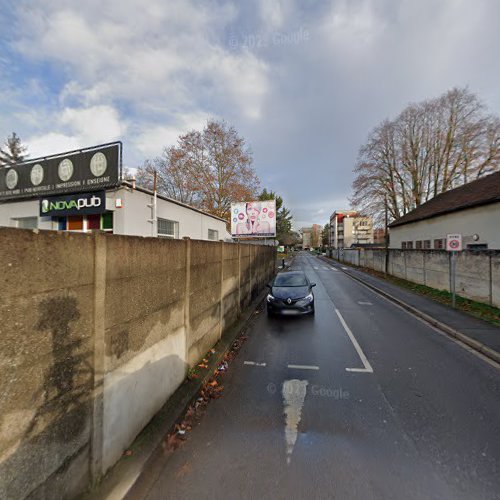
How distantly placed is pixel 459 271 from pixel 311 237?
458ft

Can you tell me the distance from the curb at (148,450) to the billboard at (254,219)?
15138 millimetres

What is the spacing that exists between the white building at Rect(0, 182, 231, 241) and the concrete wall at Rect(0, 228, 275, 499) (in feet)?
23.4

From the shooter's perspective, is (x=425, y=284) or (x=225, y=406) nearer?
(x=225, y=406)

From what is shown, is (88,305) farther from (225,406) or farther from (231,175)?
(231,175)

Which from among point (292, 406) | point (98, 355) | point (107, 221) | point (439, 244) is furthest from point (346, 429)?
point (439, 244)

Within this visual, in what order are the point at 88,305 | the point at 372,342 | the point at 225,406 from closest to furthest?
the point at 88,305 < the point at 225,406 < the point at 372,342

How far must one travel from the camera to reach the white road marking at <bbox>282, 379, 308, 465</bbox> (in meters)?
2.85

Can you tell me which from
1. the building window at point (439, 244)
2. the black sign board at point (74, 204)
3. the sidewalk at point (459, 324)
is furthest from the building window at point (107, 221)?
the building window at point (439, 244)

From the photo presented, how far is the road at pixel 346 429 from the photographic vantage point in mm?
2311

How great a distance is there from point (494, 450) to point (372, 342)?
10.5ft

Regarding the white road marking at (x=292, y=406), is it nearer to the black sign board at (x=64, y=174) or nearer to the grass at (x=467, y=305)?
the grass at (x=467, y=305)

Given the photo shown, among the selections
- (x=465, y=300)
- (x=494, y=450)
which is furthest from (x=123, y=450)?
(x=465, y=300)

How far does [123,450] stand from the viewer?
253 centimetres

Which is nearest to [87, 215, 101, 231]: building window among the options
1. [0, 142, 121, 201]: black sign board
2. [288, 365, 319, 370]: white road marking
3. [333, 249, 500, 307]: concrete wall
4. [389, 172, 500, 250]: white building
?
[0, 142, 121, 201]: black sign board
